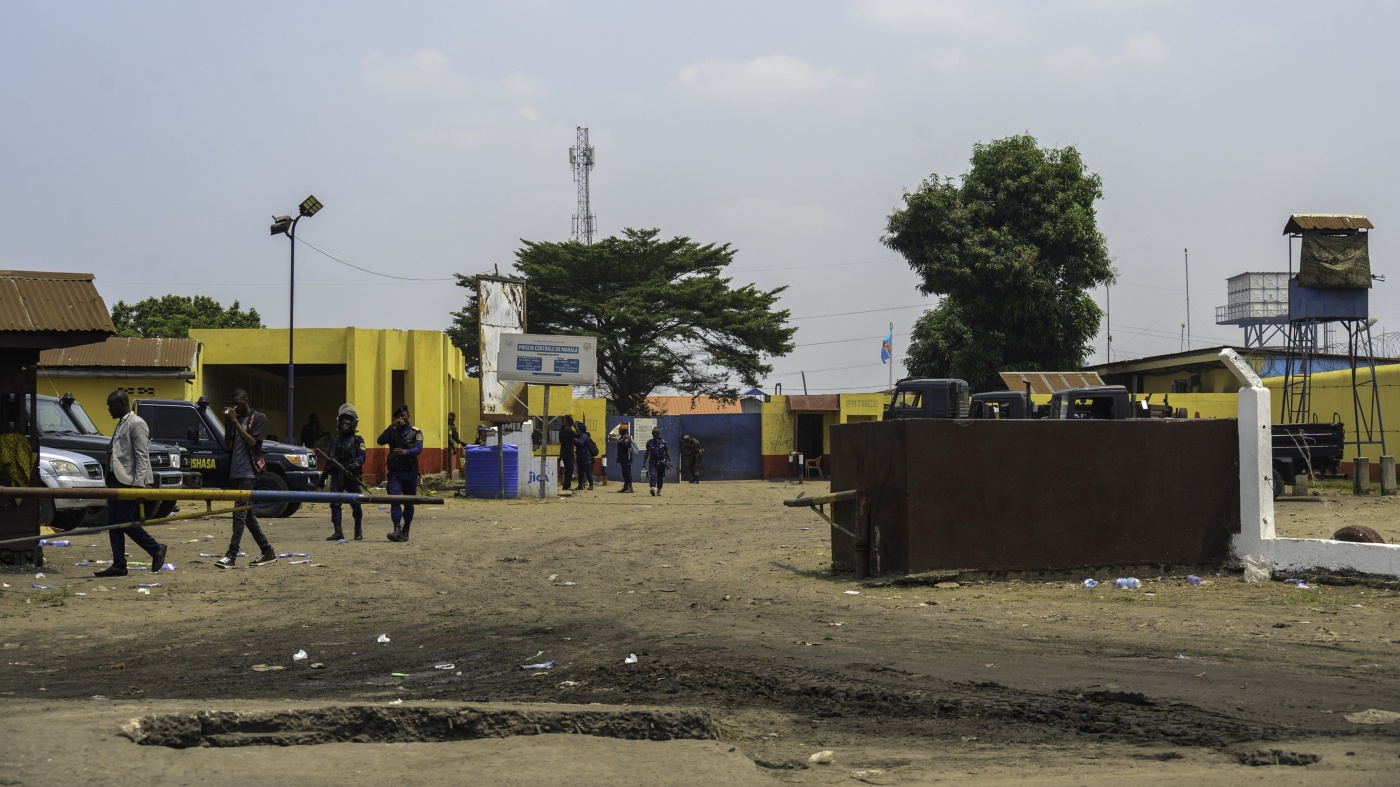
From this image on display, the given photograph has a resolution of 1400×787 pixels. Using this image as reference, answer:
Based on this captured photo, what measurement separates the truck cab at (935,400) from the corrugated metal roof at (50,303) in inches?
659

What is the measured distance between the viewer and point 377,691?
261 inches

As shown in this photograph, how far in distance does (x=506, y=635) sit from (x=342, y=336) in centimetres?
2636

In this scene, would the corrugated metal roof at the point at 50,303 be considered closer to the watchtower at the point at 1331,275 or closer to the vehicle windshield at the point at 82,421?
the vehicle windshield at the point at 82,421

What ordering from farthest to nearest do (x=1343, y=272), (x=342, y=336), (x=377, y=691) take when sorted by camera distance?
(x=342, y=336) < (x=1343, y=272) < (x=377, y=691)

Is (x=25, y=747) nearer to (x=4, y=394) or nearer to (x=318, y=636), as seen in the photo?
(x=318, y=636)

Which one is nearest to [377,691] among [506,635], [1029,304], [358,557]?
[506,635]

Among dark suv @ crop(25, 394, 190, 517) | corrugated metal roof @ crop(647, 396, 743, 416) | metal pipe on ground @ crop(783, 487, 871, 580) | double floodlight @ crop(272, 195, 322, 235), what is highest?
double floodlight @ crop(272, 195, 322, 235)

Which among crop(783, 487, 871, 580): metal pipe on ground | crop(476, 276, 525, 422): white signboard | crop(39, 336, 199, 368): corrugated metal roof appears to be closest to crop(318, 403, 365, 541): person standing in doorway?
crop(783, 487, 871, 580): metal pipe on ground

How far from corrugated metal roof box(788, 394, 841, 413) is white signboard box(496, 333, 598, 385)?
48.9ft

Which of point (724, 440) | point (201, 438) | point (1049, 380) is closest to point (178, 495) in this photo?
point (201, 438)

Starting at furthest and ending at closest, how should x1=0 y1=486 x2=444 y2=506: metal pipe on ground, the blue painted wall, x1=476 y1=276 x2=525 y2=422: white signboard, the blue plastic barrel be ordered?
1. the blue painted wall
2. x1=476 y1=276 x2=525 y2=422: white signboard
3. the blue plastic barrel
4. x1=0 y1=486 x2=444 y2=506: metal pipe on ground

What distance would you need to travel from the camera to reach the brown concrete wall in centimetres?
1134

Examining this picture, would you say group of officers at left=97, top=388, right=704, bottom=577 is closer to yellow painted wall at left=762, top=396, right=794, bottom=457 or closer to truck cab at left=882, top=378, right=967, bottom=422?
truck cab at left=882, top=378, right=967, bottom=422

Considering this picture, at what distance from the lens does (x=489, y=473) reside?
2755 cm
